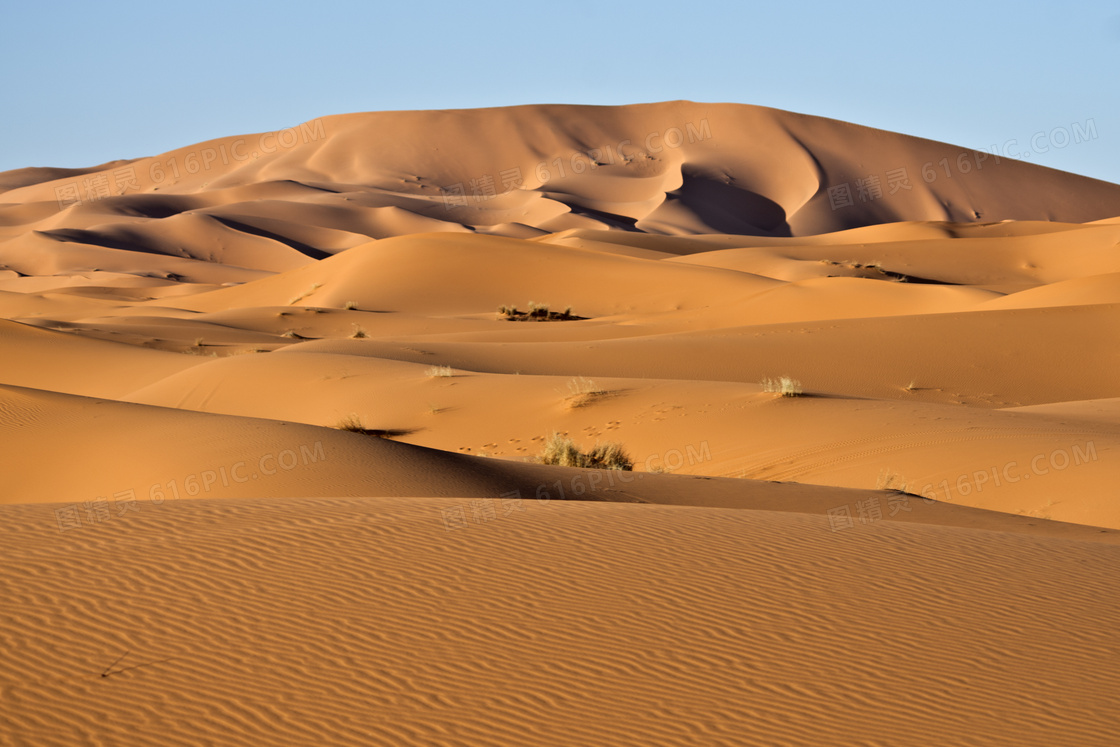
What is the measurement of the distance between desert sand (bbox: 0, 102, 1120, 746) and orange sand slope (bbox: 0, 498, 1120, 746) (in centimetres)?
2

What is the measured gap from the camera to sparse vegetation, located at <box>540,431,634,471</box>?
11.5 metres

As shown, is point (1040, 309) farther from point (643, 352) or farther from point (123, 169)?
point (123, 169)

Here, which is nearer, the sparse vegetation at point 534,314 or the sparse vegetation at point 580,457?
the sparse vegetation at point 580,457

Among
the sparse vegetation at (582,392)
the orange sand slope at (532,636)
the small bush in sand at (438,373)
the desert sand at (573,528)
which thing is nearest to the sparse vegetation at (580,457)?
the desert sand at (573,528)

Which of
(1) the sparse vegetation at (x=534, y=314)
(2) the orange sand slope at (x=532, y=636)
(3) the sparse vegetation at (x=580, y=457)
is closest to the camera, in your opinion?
(2) the orange sand slope at (x=532, y=636)

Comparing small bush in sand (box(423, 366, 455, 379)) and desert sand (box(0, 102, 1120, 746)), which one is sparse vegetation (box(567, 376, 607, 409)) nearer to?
desert sand (box(0, 102, 1120, 746))

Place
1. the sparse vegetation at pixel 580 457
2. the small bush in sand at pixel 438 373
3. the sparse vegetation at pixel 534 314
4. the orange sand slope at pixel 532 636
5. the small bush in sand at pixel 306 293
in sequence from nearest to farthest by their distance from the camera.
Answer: the orange sand slope at pixel 532 636, the sparse vegetation at pixel 580 457, the small bush in sand at pixel 438 373, the sparse vegetation at pixel 534 314, the small bush in sand at pixel 306 293

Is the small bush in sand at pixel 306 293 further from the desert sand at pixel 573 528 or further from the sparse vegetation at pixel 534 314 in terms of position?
the sparse vegetation at pixel 534 314

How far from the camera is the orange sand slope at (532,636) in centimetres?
329

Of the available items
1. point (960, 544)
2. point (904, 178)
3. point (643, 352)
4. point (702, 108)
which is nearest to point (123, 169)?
point (702, 108)

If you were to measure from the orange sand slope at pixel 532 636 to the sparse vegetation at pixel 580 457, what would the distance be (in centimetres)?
544

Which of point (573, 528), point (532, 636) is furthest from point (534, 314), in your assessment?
point (532, 636)

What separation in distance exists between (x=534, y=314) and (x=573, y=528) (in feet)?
85.5

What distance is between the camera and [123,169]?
12138cm
